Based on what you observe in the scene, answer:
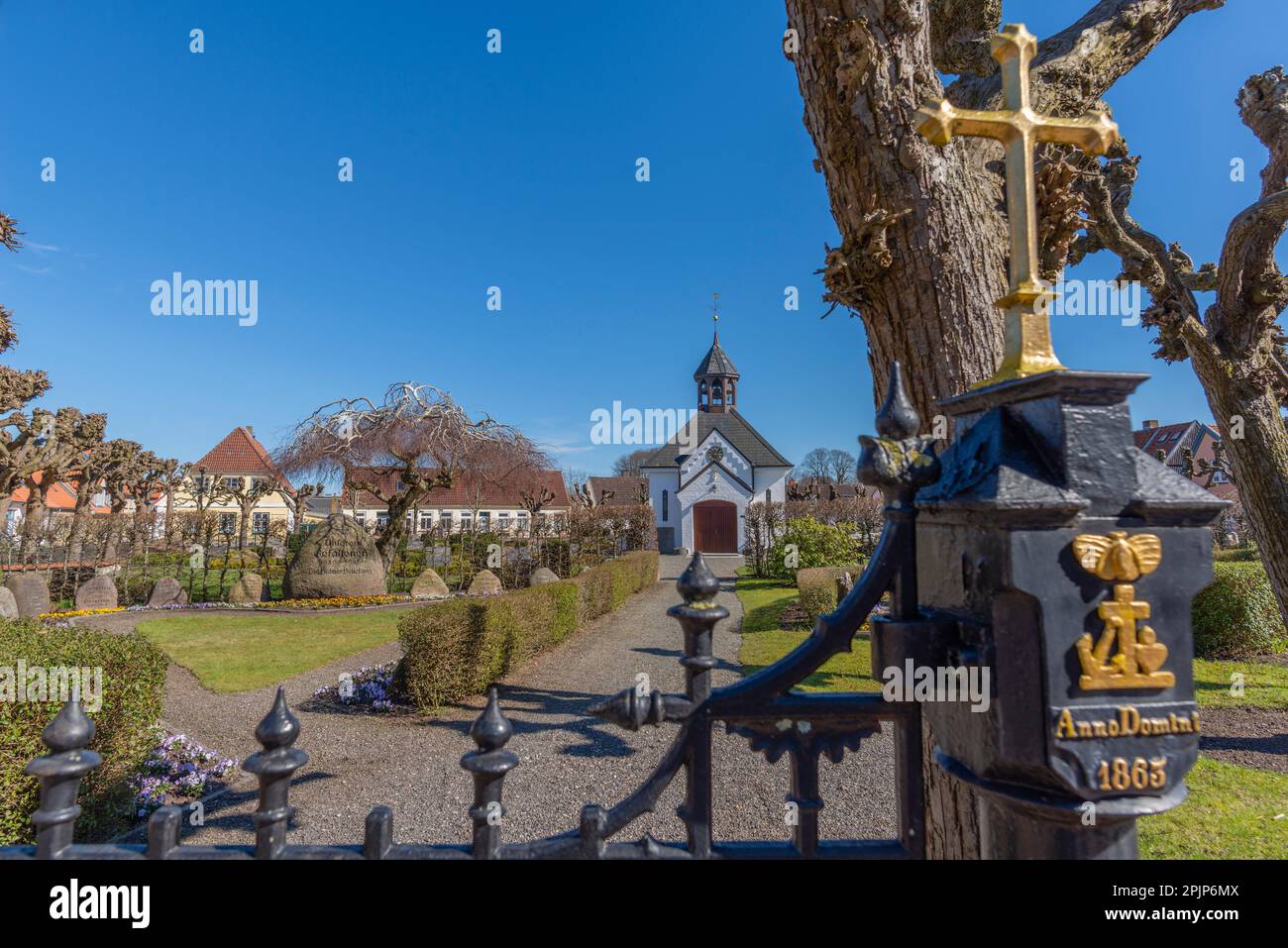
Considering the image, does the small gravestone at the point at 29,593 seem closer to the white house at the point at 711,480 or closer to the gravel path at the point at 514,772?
the gravel path at the point at 514,772

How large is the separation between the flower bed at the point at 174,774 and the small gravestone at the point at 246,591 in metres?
11.3

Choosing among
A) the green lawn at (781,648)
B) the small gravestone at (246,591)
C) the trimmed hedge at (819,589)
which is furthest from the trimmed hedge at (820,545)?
the small gravestone at (246,591)

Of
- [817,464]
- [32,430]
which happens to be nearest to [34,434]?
[32,430]

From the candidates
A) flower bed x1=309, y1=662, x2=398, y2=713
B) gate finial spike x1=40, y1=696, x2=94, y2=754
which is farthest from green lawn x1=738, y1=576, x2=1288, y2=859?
flower bed x1=309, y1=662, x2=398, y2=713

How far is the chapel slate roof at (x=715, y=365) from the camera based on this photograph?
39.1 meters

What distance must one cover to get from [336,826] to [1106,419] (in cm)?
555

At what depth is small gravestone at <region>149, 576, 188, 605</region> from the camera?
15341mm

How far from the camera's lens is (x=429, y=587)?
16.2 meters

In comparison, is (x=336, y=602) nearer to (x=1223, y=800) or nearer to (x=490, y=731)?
(x=490, y=731)

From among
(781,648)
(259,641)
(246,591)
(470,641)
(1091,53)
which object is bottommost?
(781,648)

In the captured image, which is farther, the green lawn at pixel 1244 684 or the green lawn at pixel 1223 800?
the green lawn at pixel 1244 684

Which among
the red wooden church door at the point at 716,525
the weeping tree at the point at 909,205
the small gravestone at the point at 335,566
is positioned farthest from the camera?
the red wooden church door at the point at 716,525

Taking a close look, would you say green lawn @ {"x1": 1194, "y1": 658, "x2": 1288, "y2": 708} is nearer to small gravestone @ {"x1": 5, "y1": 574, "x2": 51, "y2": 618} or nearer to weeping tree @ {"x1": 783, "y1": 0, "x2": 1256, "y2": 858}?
weeping tree @ {"x1": 783, "y1": 0, "x2": 1256, "y2": 858}

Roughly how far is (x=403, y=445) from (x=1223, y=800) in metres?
16.5
